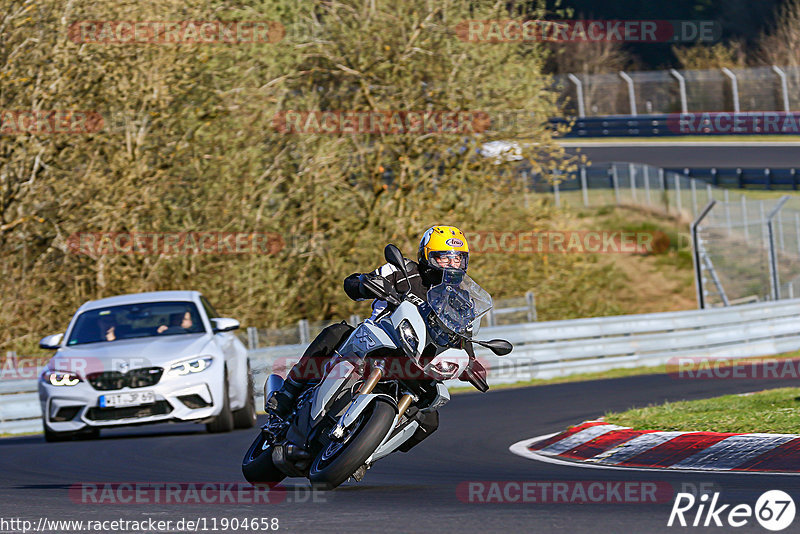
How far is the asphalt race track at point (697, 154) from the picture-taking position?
46.4 meters

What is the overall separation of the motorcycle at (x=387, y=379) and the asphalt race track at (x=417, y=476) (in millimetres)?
282

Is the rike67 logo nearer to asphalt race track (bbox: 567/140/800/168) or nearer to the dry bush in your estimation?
asphalt race track (bbox: 567/140/800/168)

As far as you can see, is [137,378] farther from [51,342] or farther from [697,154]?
[697,154]

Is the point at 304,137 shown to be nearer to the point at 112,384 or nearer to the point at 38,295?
the point at 38,295

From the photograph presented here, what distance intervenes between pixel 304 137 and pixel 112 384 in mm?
12825

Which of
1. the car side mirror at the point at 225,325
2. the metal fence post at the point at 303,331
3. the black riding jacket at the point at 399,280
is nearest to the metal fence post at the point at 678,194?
the metal fence post at the point at 303,331

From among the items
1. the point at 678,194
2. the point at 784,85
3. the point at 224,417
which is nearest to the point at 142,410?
the point at 224,417

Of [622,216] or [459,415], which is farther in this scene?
[622,216]

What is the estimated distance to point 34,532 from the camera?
6793 millimetres

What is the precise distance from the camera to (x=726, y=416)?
11.6 m

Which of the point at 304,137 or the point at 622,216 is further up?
the point at 304,137

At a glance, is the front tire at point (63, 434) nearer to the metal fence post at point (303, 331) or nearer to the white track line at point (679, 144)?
the metal fence post at point (303, 331)

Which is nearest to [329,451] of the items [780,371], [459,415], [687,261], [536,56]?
[459,415]

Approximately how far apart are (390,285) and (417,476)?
Result: 6.96ft
